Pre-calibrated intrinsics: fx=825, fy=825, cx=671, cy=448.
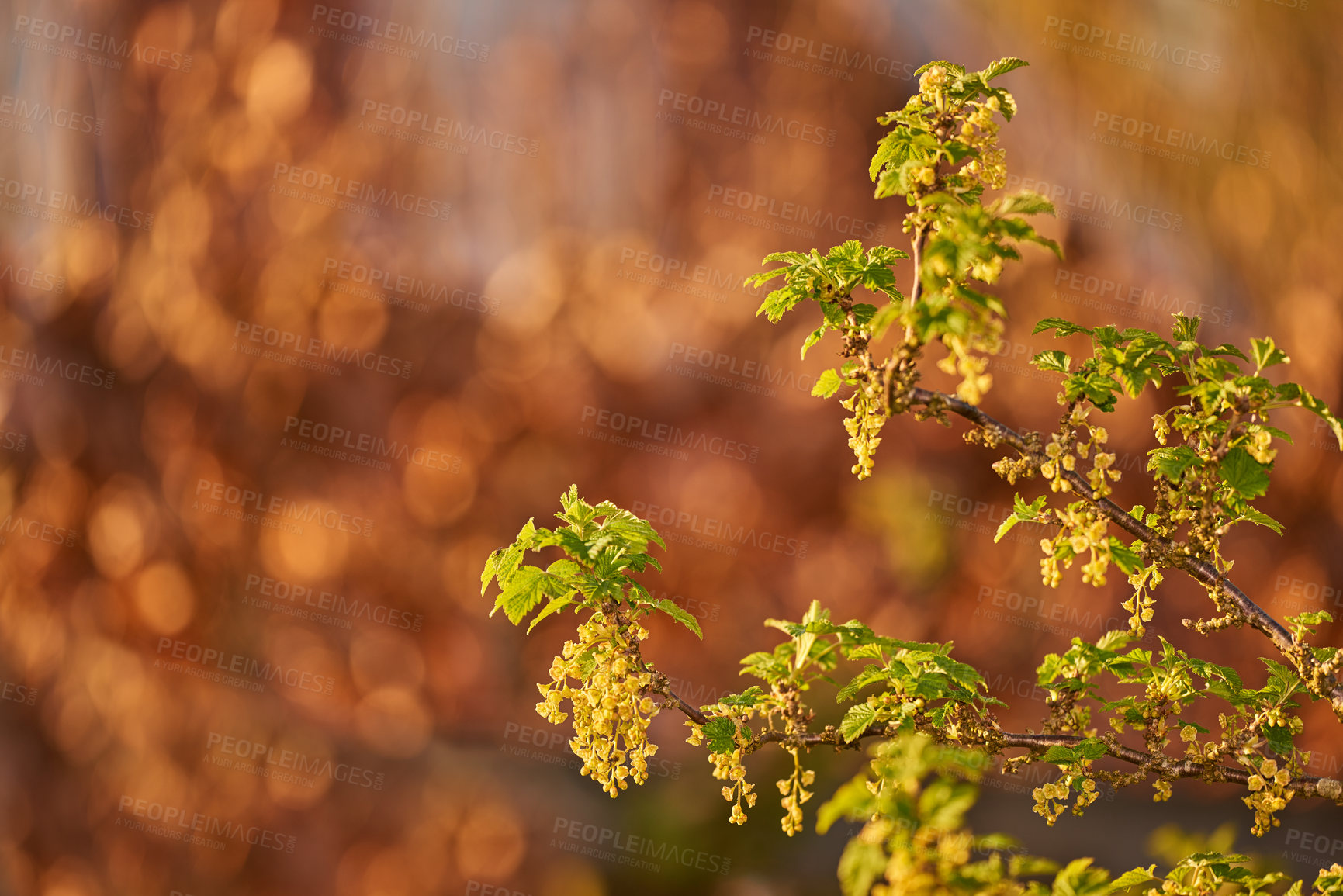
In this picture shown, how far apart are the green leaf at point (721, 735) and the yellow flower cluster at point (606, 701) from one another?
0.34 ft

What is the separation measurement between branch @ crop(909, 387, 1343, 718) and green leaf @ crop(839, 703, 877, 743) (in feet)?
1.70

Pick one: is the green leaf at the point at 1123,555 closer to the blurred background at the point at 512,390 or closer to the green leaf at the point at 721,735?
the green leaf at the point at 721,735

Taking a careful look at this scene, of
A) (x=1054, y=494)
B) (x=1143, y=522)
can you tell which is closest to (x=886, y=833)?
(x=1143, y=522)

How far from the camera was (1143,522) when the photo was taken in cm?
151

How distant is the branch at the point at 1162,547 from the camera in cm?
137

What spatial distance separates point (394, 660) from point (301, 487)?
95 cm

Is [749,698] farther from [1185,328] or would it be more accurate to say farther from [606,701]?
[1185,328]

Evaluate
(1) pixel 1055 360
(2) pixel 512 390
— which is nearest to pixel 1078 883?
(1) pixel 1055 360

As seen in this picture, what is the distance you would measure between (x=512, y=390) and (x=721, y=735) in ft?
8.61

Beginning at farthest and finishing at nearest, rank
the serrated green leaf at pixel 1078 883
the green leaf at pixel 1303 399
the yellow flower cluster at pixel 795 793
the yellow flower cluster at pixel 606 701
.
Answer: the yellow flower cluster at pixel 606 701
the yellow flower cluster at pixel 795 793
the green leaf at pixel 1303 399
the serrated green leaf at pixel 1078 883

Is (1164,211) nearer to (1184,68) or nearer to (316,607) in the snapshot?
(1184,68)

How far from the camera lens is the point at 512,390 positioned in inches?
152

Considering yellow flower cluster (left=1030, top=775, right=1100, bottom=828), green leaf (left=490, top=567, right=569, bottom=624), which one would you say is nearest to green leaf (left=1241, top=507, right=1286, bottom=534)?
yellow flower cluster (left=1030, top=775, right=1100, bottom=828)

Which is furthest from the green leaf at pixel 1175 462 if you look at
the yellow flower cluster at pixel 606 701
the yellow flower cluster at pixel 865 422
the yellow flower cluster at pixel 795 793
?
the yellow flower cluster at pixel 606 701
